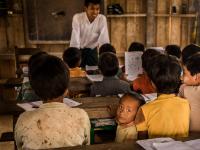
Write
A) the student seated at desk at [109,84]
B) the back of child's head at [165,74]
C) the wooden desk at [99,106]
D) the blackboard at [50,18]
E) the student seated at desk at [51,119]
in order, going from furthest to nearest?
the blackboard at [50,18] → the student seated at desk at [109,84] → the wooden desk at [99,106] → the back of child's head at [165,74] → the student seated at desk at [51,119]

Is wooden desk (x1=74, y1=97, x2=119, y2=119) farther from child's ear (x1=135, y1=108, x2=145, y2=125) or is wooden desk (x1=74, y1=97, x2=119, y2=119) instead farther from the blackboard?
the blackboard

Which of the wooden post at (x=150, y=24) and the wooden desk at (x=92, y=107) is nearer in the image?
the wooden desk at (x=92, y=107)

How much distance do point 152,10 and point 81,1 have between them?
1.32 m

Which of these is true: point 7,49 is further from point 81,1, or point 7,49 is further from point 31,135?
point 31,135

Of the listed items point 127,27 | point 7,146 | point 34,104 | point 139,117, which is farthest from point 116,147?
point 127,27

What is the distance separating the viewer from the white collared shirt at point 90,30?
457cm

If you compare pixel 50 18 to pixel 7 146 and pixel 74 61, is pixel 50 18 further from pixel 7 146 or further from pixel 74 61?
pixel 7 146

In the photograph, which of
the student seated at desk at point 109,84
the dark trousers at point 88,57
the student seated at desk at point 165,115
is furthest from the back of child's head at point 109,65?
the dark trousers at point 88,57

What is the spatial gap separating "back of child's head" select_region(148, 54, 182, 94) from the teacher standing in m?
2.64

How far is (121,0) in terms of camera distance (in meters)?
6.14

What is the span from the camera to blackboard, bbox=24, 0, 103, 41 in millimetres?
5848

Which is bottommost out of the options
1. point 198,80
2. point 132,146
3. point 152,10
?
point 132,146

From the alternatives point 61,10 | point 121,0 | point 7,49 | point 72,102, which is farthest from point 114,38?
point 72,102

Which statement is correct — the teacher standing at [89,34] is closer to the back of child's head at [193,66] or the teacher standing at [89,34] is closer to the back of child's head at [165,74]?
the back of child's head at [193,66]
